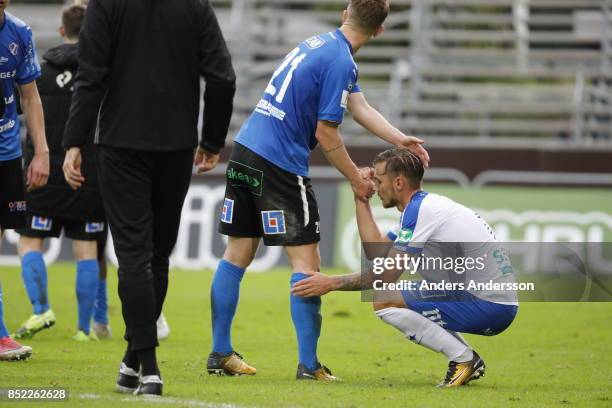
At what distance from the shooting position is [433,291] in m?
6.48

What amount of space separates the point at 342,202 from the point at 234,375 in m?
9.06

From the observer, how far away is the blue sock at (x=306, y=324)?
6.57 m

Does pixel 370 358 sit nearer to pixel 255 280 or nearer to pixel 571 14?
pixel 255 280

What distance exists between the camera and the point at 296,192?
21.6 feet

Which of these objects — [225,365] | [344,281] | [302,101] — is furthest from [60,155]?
[344,281]

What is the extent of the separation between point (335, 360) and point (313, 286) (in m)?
1.53

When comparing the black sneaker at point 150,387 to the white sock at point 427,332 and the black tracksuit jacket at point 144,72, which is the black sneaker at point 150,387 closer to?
the black tracksuit jacket at point 144,72

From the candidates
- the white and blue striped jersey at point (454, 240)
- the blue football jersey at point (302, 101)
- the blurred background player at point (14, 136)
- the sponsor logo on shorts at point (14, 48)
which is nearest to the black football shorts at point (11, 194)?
the blurred background player at point (14, 136)

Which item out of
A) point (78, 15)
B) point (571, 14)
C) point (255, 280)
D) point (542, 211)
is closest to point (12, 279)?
point (255, 280)

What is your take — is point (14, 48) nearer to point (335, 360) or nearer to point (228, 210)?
point (228, 210)

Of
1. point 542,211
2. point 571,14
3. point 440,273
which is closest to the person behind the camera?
point 440,273

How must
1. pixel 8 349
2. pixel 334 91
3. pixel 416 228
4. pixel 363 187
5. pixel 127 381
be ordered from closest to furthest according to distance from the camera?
pixel 127 381, pixel 416 228, pixel 334 91, pixel 363 187, pixel 8 349

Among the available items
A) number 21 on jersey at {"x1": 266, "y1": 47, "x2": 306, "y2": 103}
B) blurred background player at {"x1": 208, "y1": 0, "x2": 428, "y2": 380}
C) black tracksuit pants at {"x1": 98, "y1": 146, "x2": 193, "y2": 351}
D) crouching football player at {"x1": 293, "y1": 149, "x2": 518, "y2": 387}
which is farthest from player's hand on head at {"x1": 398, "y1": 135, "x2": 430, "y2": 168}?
black tracksuit pants at {"x1": 98, "y1": 146, "x2": 193, "y2": 351}

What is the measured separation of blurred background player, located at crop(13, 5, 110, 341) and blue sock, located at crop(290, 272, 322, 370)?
264 centimetres
